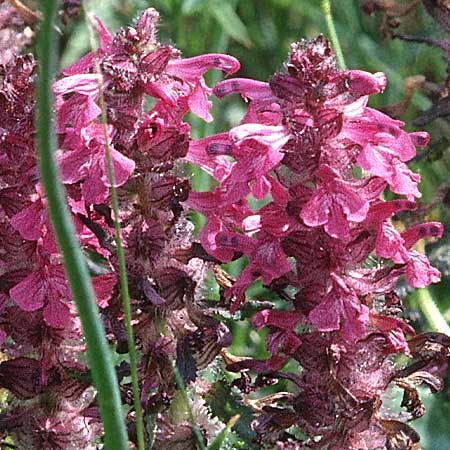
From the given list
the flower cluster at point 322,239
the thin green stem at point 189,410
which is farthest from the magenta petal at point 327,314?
the thin green stem at point 189,410

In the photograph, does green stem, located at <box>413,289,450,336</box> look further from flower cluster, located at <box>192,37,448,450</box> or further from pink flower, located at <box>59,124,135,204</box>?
pink flower, located at <box>59,124,135,204</box>

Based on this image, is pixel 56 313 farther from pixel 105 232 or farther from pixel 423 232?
pixel 423 232

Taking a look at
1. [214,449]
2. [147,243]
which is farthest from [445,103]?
[214,449]

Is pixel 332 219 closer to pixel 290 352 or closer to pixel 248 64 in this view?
pixel 290 352

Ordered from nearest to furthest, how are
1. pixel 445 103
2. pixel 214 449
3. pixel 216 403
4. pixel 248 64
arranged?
pixel 214 449 → pixel 216 403 → pixel 445 103 → pixel 248 64

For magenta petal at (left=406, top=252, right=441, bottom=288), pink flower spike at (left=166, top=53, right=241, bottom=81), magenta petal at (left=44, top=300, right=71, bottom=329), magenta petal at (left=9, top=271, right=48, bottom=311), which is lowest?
magenta petal at (left=44, top=300, right=71, bottom=329)

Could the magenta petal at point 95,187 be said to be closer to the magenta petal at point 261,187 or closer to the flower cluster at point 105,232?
the flower cluster at point 105,232

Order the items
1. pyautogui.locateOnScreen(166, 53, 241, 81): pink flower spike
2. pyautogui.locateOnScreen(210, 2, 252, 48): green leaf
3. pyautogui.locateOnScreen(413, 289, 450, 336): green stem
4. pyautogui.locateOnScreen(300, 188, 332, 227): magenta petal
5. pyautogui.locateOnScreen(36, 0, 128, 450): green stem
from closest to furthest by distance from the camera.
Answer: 1. pyautogui.locateOnScreen(36, 0, 128, 450): green stem
2. pyautogui.locateOnScreen(300, 188, 332, 227): magenta petal
3. pyautogui.locateOnScreen(166, 53, 241, 81): pink flower spike
4. pyautogui.locateOnScreen(413, 289, 450, 336): green stem
5. pyautogui.locateOnScreen(210, 2, 252, 48): green leaf

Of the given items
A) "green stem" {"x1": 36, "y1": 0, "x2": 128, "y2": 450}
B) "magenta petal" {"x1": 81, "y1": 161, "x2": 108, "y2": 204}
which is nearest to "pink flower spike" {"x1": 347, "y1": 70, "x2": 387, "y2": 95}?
"magenta petal" {"x1": 81, "y1": 161, "x2": 108, "y2": 204}
